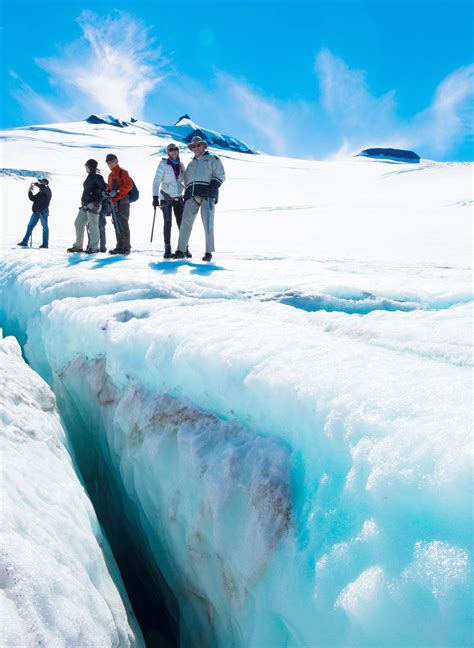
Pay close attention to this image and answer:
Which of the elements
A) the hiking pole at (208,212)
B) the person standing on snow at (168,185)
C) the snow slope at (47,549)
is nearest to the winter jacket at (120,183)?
the person standing on snow at (168,185)

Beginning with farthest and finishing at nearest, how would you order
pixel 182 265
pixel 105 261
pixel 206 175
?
pixel 206 175 → pixel 105 261 → pixel 182 265

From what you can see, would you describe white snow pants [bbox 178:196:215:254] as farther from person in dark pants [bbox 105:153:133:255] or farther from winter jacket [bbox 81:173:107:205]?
winter jacket [bbox 81:173:107:205]

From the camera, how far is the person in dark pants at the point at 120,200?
602 cm

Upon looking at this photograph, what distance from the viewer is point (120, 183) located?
19.7 feet

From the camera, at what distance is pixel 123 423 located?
2455 mm

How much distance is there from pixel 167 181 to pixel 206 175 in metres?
0.77

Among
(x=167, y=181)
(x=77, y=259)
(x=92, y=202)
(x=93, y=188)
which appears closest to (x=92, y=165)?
(x=93, y=188)

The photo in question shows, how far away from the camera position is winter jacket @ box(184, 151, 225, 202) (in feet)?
17.1

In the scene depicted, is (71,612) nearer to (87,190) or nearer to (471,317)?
(471,317)

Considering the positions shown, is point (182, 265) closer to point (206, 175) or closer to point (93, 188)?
point (206, 175)

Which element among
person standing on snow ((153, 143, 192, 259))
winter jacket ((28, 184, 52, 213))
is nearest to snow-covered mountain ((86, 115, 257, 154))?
winter jacket ((28, 184, 52, 213))

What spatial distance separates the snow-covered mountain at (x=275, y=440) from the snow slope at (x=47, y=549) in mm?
104

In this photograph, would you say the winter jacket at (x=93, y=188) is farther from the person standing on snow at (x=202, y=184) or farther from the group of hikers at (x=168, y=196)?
the person standing on snow at (x=202, y=184)

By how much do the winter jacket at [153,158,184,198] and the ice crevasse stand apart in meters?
3.29
